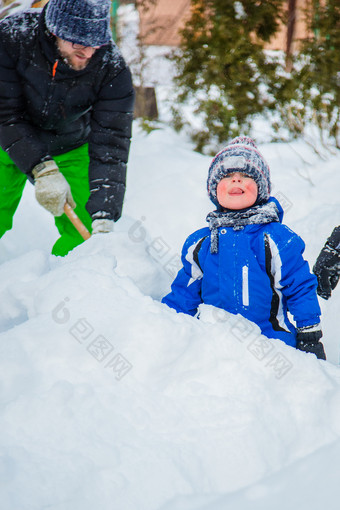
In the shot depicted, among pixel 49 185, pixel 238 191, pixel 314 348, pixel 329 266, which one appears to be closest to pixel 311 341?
pixel 314 348

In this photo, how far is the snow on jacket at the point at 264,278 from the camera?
2033 mm

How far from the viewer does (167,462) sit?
4.16 feet

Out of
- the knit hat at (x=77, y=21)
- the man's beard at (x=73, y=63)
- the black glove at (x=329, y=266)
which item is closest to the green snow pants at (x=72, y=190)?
the man's beard at (x=73, y=63)

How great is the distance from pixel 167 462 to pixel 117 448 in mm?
142

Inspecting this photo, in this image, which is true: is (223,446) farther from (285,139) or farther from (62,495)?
(285,139)

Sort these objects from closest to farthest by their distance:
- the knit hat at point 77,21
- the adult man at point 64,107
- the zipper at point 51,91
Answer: the knit hat at point 77,21 → the adult man at point 64,107 → the zipper at point 51,91

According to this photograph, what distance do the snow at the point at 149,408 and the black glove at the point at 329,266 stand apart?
74 centimetres

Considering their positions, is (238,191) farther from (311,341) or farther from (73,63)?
(73,63)

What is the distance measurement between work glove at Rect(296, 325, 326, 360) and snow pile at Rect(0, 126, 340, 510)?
329 mm

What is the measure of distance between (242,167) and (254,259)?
0.40 meters

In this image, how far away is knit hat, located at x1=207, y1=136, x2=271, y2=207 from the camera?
6.87ft

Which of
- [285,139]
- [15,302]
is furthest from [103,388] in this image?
[285,139]

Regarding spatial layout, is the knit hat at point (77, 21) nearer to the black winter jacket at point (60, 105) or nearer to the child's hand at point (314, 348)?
the black winter jacket at point (60, 105)

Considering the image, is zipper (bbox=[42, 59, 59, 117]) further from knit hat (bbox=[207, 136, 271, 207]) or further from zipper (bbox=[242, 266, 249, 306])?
zipper (bbox=[242, 266, 249, 306])
